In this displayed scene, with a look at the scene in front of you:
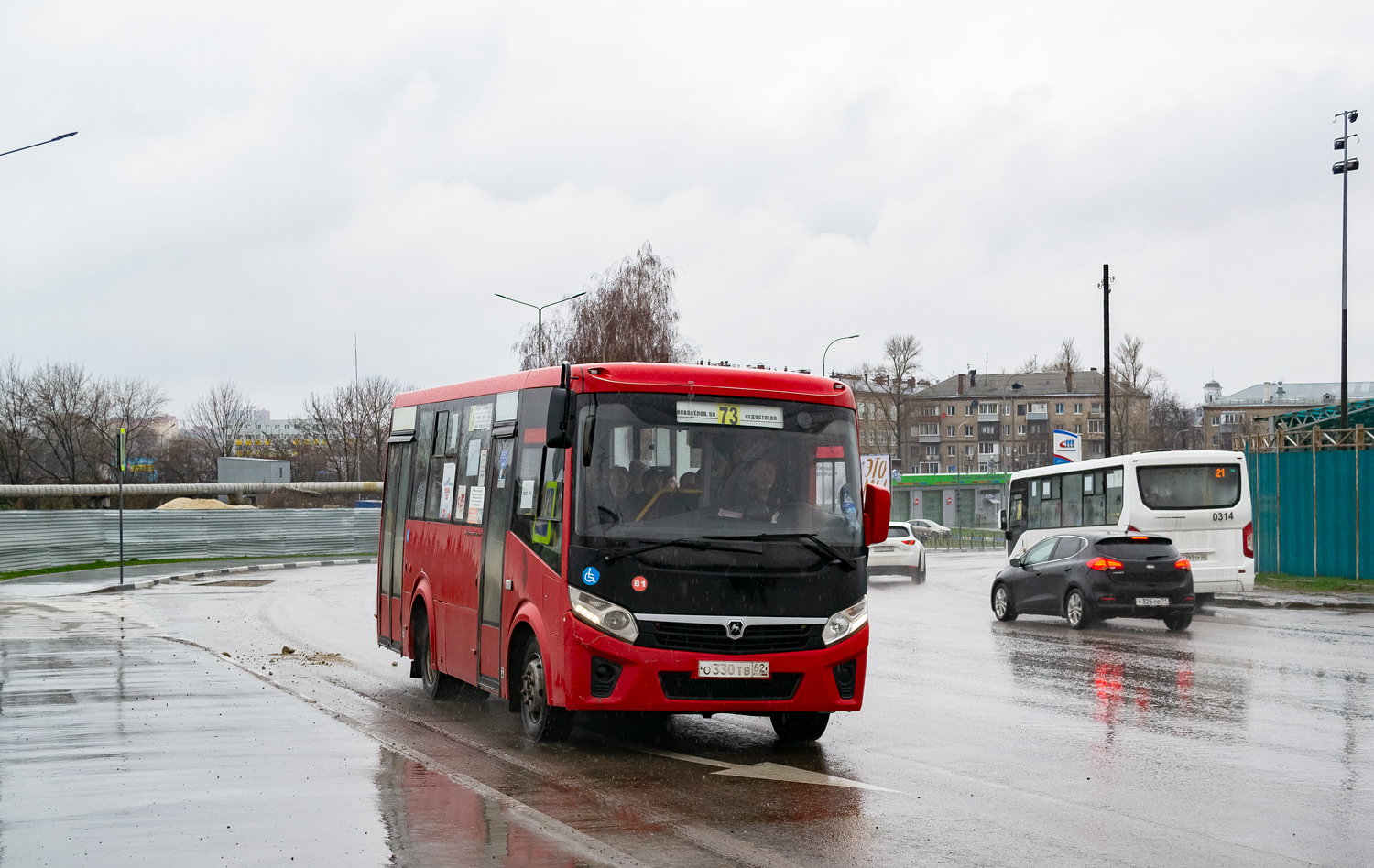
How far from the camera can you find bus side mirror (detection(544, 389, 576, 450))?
9.20 m

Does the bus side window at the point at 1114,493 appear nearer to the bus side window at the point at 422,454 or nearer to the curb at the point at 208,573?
the bus side window at the point at 422,454

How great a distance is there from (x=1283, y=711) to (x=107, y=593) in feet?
82.3

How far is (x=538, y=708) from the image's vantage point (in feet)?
31.9

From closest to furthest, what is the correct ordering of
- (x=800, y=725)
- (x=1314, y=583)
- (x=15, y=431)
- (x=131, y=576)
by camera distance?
1. (x=800, y=725)
2. (x=1314, y=583)
3. (x=131, y=576)
4. (x=15, y=431)

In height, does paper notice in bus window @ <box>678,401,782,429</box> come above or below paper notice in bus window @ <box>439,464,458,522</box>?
above

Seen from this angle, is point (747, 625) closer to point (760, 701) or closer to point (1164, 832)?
point (760, 701)

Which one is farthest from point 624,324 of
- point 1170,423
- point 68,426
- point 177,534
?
point 1170,423

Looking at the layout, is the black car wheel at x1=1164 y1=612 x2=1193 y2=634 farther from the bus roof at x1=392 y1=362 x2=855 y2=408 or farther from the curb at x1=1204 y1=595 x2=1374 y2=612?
the bus roof at x1=392 y1=362 x2=855 y2=408

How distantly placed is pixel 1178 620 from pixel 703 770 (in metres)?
13.4

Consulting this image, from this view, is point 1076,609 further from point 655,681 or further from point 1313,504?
point 1313,504

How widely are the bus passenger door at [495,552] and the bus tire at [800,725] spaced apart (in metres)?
2.12

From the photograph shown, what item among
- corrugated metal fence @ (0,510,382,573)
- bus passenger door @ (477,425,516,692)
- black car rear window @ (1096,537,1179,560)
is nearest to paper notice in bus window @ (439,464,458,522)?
bus passenger door @ (477,425,516,692)

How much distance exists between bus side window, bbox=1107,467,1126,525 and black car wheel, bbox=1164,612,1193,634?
5664 millimetres

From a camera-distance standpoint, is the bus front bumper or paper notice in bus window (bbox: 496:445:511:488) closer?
the bus front bumper
